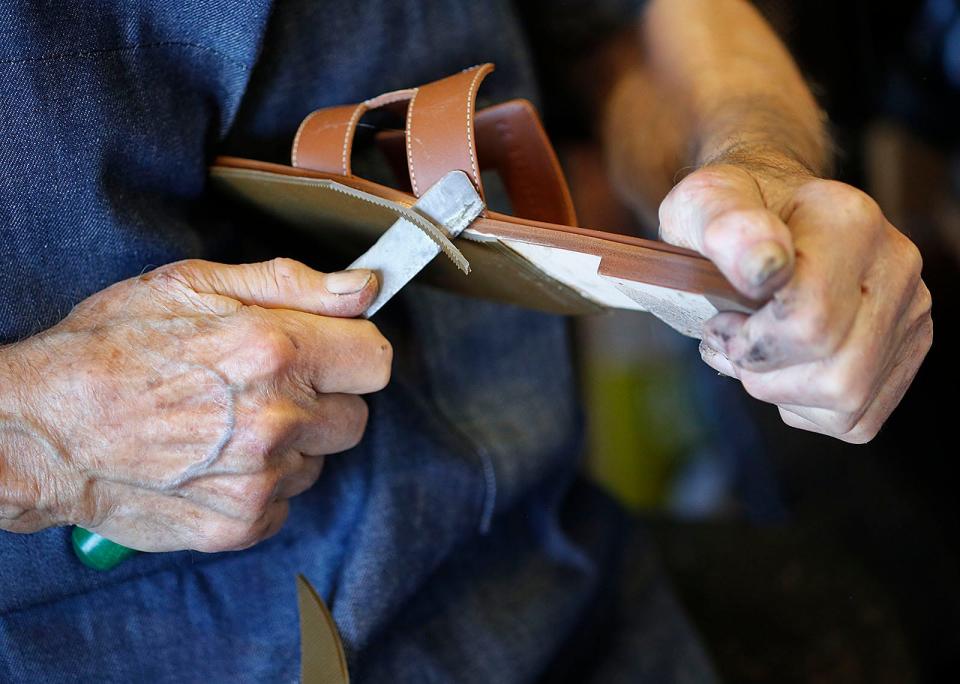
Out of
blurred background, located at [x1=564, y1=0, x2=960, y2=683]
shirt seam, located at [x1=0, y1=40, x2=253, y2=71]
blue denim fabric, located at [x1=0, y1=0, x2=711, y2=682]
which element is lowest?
blurred background, located at [x1=564, y1=0, x2=960, y2=683]

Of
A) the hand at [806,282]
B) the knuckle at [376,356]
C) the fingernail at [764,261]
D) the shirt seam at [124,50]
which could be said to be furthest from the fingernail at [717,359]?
the shirt seam at [124,50]

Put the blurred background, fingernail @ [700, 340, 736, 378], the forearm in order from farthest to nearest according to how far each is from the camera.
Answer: the blurred background < the forearm < fingernail @ [700, 340, 736, 378]

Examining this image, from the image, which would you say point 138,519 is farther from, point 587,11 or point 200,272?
point 587,11

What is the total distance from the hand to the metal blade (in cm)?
13

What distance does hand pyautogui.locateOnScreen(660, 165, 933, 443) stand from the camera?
0.46 meters

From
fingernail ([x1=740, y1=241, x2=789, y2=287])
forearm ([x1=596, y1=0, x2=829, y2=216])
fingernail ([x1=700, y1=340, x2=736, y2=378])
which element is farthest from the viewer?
forearm ([x1=596, y1=0, x2=829, y2=216])

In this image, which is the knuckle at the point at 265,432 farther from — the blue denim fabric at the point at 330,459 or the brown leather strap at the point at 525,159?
the brown leather strap at the point at 525,159

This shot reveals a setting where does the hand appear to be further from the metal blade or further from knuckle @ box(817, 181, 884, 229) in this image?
the metal blade

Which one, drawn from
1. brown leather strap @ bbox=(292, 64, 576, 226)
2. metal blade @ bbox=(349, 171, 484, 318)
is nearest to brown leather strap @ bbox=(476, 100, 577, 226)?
brown leather strap @ bbox=(292, 64, 576, 226)

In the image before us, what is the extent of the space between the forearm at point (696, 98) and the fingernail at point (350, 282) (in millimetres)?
307

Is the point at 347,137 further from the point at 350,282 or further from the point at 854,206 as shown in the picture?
the point at 854,206

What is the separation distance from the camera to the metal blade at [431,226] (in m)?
0.56

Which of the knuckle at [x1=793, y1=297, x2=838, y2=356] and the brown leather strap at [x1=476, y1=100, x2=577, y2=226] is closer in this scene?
the knuckle at [x1=793, y1=297, x2=838, y2=356]

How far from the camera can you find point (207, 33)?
0.64m
